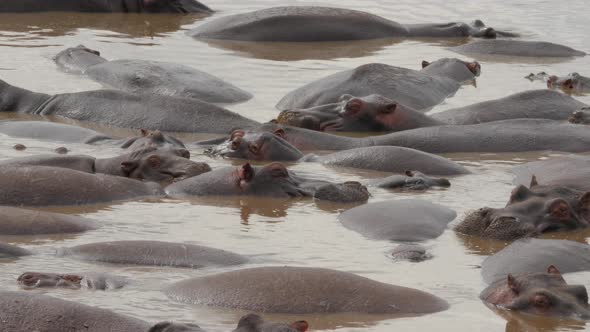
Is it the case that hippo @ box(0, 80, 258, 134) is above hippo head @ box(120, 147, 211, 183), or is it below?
below

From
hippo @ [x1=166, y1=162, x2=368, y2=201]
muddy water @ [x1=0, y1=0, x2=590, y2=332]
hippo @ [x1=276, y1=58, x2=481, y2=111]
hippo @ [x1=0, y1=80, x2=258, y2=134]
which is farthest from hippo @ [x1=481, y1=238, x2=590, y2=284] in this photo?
hippo @ [x1=276, y1=58, x2=481, y2=111]

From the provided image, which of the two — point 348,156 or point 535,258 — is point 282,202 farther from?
point 535,258

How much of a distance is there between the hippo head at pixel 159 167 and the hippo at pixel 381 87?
2441 millimetres

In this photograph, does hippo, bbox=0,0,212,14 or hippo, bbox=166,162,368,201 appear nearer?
hippo, bbox=166,162,368,201

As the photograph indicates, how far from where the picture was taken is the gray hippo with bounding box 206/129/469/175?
9.69 meters

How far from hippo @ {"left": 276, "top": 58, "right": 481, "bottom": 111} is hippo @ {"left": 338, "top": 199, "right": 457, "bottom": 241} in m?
3.38

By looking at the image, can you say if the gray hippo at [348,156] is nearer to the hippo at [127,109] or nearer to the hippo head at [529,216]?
the hippo at [127,109]

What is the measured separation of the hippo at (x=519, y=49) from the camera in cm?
1490

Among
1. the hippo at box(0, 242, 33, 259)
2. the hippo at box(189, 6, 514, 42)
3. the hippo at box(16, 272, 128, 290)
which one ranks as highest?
the hippo at box(16, 272, 128, 290)

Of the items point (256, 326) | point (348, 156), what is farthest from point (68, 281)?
point (348, 156)

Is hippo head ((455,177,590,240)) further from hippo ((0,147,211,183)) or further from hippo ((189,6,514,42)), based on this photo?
hippo ((189,6,514,42))

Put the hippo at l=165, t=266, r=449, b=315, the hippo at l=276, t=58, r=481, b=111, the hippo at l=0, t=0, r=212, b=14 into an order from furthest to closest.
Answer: the hippo at l=0, t=0, r=212, b=14 → the hippo at l=276, t=58, r=481, b=111 → the hippo at l=165, t=266, r=449, b=315

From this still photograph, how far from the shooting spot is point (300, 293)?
251 inches

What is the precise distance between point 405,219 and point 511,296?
4.78 feet
